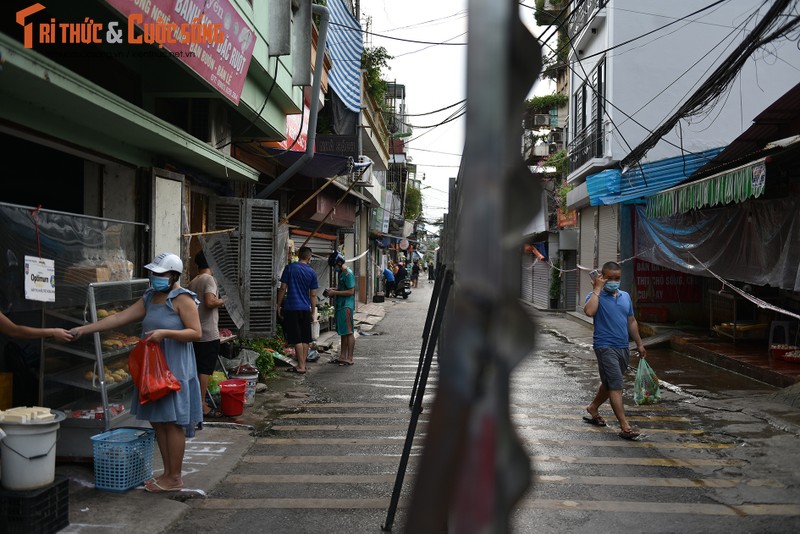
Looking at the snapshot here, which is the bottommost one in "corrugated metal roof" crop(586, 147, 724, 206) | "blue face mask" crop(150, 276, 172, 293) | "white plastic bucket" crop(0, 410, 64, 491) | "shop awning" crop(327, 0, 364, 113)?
"white plastic bucket" crop(0, 410, 64, 491)

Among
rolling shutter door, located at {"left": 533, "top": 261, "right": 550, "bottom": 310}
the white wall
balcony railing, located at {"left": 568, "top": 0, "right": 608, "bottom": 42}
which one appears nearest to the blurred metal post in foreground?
the white wall

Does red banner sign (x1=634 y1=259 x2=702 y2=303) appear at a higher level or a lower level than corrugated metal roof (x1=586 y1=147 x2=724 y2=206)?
lower

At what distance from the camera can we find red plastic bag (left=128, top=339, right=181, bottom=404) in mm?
4902

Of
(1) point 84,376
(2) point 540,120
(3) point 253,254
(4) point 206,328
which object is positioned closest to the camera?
(1) point 84,376

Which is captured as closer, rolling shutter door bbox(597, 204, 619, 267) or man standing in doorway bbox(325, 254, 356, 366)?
man standing in doorway bbox(325, 254, 356, 366)

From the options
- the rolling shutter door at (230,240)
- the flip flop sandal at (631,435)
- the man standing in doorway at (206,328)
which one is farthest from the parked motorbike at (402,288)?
the flip flop sandal at (631,435)

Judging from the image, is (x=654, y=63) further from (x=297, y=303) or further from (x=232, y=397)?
(x=232, y=397)

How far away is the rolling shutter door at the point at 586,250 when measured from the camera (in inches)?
843

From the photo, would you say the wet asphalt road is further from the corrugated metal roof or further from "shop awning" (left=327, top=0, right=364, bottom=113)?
"shop awning" (left=327, top=0, right=364, bottom=113)

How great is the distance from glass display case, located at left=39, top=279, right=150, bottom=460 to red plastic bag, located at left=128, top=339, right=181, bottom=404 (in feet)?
2.34

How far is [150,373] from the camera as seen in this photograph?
495 cm

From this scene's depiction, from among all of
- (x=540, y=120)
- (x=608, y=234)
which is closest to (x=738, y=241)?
(x=608, y=234)

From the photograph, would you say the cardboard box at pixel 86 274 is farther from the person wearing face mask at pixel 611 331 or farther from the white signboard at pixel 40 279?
the person wearing face mask at pixel 611 331

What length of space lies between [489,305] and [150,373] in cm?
448
